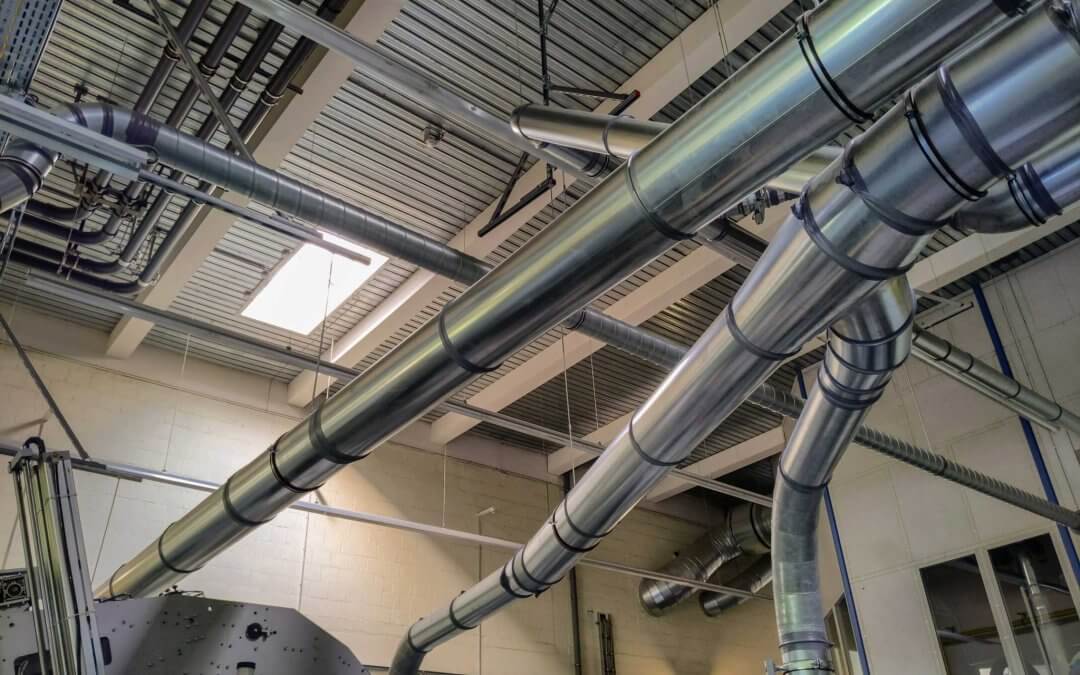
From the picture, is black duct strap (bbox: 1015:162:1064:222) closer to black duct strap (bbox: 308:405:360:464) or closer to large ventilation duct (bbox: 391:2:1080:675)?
large ventilation duct (bbox: 391:2:1080:675)

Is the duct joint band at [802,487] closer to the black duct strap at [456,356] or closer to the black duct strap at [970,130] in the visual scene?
the black duct strap at [456,356]

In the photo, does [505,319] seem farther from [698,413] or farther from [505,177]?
[505,177]

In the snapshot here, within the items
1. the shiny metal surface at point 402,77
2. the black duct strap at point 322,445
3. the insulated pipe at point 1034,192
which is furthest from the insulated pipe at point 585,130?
the black duct strap at point 322,445

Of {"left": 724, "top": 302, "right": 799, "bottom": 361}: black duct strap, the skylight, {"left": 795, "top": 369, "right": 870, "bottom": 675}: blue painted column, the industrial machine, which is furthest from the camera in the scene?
{"left": 795, "top": 369, "right": 870, "bottom": 675}: blue painted column

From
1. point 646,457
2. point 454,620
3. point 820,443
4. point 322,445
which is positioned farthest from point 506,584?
point 322,445

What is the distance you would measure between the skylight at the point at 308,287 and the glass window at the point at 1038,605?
7122mm

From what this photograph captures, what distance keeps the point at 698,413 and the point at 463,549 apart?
24.1 feet

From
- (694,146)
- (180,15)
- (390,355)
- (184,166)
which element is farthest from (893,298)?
(180,15)

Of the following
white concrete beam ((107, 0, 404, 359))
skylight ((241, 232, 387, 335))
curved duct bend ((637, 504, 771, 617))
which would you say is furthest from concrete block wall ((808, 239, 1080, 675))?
white concrete beam ((107, 0, 404, 359))

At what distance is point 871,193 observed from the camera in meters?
2.68

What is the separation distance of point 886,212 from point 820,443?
266cm

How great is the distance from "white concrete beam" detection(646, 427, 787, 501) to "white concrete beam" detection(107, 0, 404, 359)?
6690 millimetres

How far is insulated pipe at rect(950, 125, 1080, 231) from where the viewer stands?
10.4 ft

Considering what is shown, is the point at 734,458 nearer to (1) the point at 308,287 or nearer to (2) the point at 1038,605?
(2) the point at 1038,605
